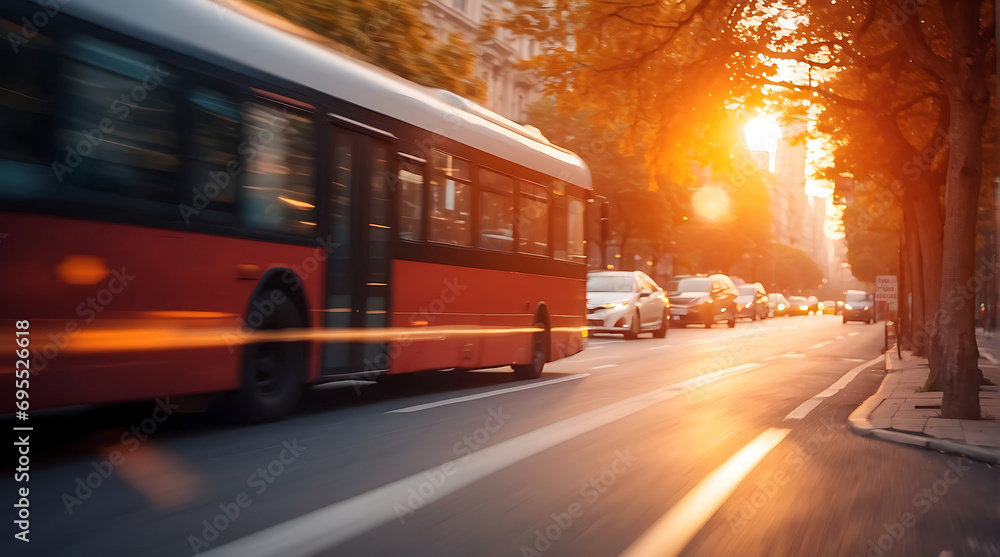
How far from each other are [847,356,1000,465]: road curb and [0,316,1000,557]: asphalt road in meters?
0.19

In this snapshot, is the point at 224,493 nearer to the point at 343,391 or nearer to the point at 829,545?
the point at 829,545

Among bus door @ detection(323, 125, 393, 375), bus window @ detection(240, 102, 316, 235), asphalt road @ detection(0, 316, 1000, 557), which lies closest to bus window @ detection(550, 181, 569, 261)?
asphalt road @ detection(0, 316, 1000, 557)

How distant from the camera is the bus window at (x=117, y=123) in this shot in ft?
21.5

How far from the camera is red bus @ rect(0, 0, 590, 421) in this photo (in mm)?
6309

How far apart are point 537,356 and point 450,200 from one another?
3614mm

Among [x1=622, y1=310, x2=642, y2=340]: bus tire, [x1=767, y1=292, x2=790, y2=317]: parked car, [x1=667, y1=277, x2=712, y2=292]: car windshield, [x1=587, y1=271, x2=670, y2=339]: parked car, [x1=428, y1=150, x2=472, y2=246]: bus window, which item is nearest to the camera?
[x1=428, y1=150, x2=472, y2=246]: bus window

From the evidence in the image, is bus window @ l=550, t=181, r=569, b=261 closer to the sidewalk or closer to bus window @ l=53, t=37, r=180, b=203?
the sidewalk

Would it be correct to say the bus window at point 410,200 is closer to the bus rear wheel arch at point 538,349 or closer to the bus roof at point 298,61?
the bus roof at point 298,61

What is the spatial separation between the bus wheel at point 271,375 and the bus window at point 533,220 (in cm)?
524

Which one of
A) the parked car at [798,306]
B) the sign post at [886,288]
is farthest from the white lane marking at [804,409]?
the parked car at [798,306]

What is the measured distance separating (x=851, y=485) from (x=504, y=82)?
54228 mm

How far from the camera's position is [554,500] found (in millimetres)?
5910

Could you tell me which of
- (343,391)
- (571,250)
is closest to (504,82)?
(571,250)

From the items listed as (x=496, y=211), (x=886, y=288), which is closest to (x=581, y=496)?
(x=496, y=211)
